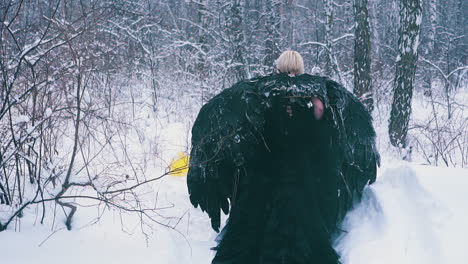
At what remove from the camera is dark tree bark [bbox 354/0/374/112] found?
8406 mm

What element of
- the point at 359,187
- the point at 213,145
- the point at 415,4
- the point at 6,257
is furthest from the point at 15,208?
the point at 415,4

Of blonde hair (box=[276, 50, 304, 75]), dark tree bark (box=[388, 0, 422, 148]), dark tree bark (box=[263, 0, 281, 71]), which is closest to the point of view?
blonde hair (box=[276, 50, 304, 75])

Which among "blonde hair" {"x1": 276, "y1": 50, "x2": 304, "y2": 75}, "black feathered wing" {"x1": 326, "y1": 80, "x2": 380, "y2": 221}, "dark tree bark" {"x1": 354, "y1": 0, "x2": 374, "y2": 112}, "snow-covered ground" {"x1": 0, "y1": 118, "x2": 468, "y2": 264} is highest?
"dark tree bark" {"x1": 354, "y1": 0, "x2": 374, "y2": 112}

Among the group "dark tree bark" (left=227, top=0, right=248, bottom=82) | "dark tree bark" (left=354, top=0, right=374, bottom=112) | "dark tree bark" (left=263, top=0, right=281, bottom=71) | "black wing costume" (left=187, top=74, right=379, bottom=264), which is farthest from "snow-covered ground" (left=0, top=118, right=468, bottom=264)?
"dark tree bark" (left=263, top=0, right=281, bottom=71)

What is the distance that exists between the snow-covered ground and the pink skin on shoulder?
103cm

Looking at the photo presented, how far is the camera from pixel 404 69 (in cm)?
778

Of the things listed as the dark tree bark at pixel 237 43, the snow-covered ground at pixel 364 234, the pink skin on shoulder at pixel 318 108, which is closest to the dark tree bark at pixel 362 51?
the dark tree bark at pixel 237 43

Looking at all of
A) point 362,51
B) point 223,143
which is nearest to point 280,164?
point 223,143

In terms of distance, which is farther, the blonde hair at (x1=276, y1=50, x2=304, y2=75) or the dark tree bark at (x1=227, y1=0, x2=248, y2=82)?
the dark tree bark at (x1=227, y1=0, x2=248, y2=82)

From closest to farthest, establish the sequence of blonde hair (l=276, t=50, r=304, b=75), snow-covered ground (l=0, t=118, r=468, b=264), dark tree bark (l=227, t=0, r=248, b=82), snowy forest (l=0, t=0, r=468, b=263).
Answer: snow-covered ground (l=0, t=118, r=468, b=264), snowy forest (l=0, t=0, r=468, b=263), blonde hair (l=276, t=50, r=304, b=75), dark tree bark (l=227, t=0, r=248, b=82)

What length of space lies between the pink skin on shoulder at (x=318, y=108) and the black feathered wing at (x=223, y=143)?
46 centimetres

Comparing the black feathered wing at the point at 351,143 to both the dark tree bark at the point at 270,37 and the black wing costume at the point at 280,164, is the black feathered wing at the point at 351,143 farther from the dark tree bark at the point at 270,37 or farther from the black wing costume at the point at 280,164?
the dark tree bark at the point at 270,37

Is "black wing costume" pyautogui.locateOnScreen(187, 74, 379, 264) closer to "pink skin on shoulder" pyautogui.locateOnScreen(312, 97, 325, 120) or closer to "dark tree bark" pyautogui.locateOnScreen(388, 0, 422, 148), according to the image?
"pink skin on shoulder" pyautogui.locateOnScreen(312, 97, 325, 120)

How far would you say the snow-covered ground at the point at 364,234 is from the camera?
2967mm
